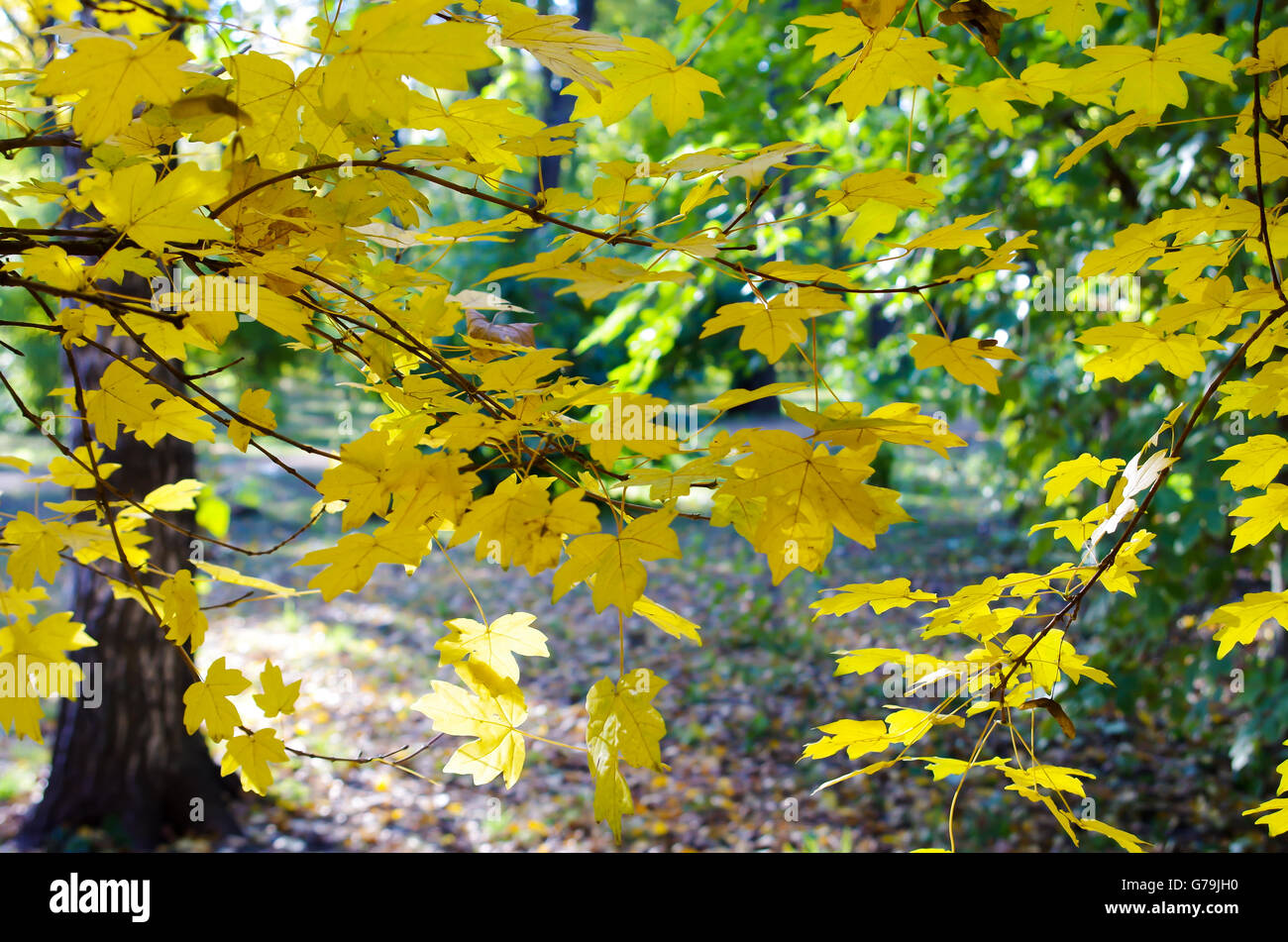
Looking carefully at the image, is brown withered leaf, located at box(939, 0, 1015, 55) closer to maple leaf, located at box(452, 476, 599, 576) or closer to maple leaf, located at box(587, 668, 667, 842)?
maple leaf, located at box(452, 476, 599, 576)

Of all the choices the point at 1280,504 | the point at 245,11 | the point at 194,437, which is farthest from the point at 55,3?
the point at 245,11

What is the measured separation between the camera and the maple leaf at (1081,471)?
1.18 m

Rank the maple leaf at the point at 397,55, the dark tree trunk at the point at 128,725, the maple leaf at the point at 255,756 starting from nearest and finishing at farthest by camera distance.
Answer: the maple leaf at the point at 397,55 < the maple leaf at the point at 255,756 < the dark tree trunk at the point at 128,725

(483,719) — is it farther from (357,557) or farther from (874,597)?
(874,597)

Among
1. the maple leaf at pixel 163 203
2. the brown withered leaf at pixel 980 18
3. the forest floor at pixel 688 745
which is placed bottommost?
the forest floor at pixel 688 745

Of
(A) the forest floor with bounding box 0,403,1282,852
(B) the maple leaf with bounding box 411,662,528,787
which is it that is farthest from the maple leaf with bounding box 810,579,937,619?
(A) the forest floor with bounding box 0,403,1282,852

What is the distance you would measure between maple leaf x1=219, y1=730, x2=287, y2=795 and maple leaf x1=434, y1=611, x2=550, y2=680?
246 mm

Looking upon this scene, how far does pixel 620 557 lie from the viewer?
771 millimetres

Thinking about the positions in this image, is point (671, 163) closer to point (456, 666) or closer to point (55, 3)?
point (456, 666)

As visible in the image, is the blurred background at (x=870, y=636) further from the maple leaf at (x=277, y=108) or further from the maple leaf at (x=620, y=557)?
the maple leaf at (x=620, y=557)

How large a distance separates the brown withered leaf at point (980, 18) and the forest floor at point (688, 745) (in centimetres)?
238


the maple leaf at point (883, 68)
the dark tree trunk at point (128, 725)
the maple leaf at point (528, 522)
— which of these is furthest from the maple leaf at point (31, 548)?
the dark tree trunk at point (128, 725)

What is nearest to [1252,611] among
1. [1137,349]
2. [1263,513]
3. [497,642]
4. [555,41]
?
[1263,513]
